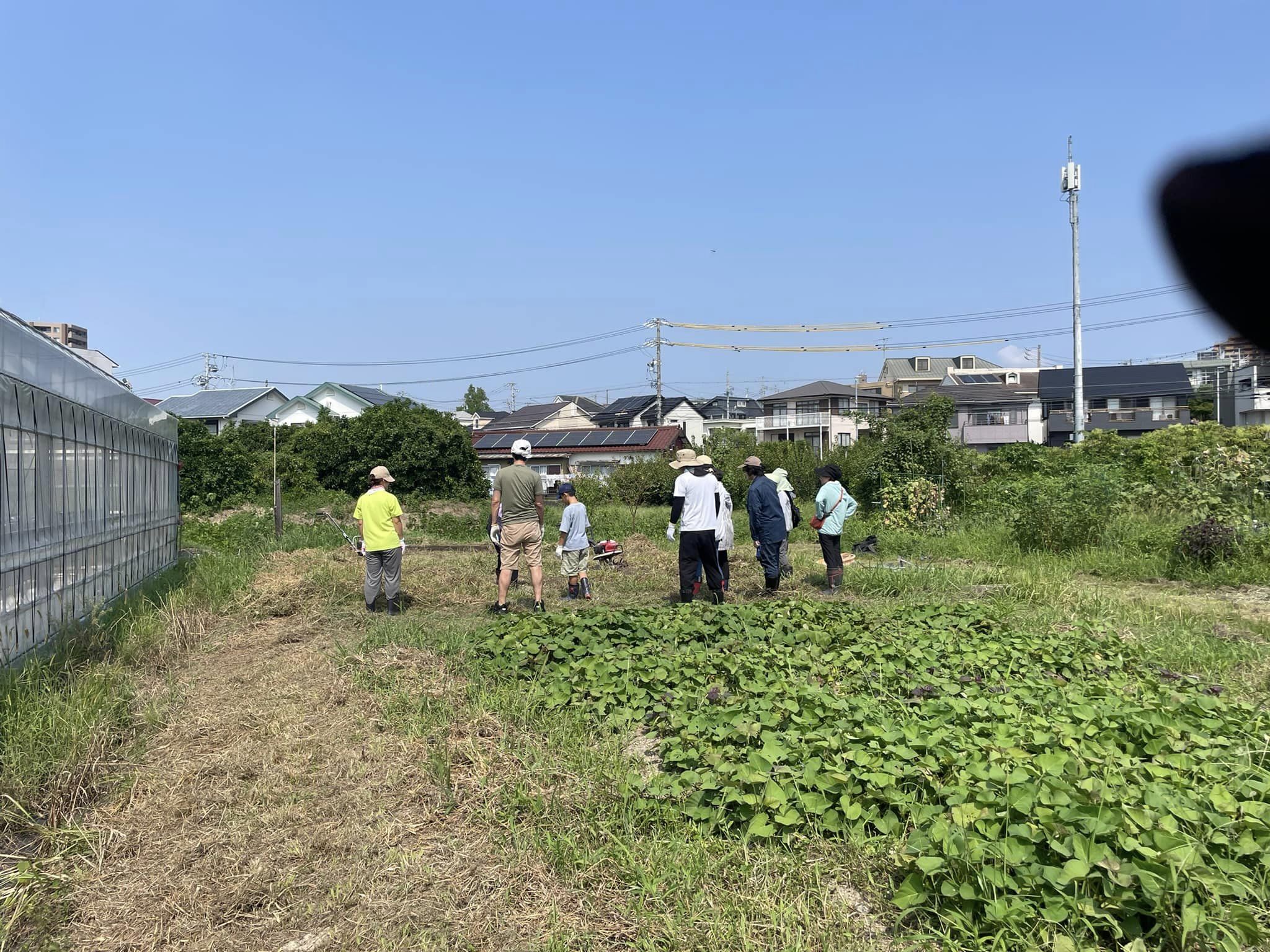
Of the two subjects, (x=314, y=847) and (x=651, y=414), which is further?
(x=651, y=414)

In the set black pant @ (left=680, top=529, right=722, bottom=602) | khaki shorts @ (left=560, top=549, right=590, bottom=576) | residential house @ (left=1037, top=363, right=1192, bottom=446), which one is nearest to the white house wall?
residential house @ (left=1037, top=363, right=1192, bottom=446)

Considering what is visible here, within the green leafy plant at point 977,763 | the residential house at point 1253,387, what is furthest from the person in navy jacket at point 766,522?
the residential house at point 1253,387

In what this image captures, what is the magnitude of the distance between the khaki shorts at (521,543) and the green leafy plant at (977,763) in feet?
7.94

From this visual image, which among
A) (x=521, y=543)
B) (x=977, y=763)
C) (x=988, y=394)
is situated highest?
(x=988, y=394)

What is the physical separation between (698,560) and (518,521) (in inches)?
72.8

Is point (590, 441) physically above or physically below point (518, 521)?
above

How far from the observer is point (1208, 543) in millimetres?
11336

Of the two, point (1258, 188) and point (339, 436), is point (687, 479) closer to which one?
point (1258, 188)

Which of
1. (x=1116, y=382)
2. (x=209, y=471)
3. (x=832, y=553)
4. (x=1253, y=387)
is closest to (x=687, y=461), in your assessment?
(x=832, y=553)

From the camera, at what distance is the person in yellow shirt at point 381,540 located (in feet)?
31.7

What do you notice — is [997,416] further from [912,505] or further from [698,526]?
[698,526]

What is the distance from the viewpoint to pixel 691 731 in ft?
14.6

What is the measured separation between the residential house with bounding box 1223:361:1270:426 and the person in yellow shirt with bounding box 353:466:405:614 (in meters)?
8.20

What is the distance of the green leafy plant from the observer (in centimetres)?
281
